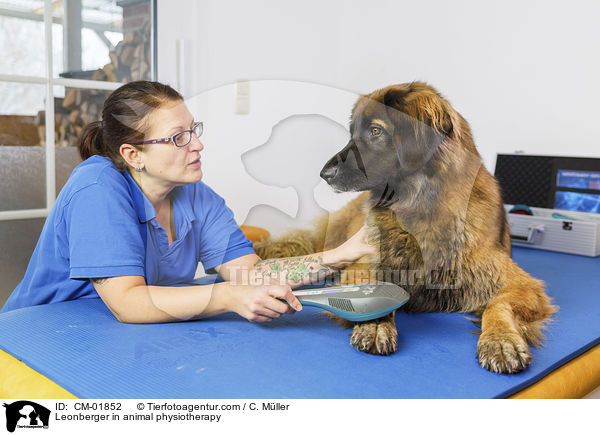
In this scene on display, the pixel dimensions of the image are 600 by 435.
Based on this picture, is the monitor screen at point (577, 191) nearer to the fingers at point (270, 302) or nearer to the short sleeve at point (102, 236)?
the fingers at point (270, 302)

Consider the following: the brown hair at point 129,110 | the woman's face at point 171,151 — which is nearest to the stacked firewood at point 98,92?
the brown hair at point 129,110

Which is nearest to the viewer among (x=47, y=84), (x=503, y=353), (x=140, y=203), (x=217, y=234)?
(x=503, y=353)

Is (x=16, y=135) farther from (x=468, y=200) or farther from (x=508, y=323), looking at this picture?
(x=508, y=323)

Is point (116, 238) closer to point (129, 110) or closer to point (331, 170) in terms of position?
point (129, 110)

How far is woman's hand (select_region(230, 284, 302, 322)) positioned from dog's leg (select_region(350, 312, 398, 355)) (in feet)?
0.41

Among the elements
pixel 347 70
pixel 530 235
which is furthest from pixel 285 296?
pixel 347 70

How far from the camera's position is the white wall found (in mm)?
991

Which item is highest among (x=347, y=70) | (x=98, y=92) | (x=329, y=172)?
(x=347, y=70)

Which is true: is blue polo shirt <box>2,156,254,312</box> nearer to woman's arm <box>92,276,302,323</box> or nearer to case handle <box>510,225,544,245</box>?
woman's arm <box>92,276,302,323</box>

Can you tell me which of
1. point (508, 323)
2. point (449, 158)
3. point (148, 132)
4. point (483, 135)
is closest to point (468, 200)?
point (449, 158)

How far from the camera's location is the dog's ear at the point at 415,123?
0.95 meters

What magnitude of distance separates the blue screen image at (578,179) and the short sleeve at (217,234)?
1566 mm

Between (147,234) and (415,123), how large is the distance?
632 millimetres

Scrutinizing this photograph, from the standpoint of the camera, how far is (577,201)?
2072 millimetres
